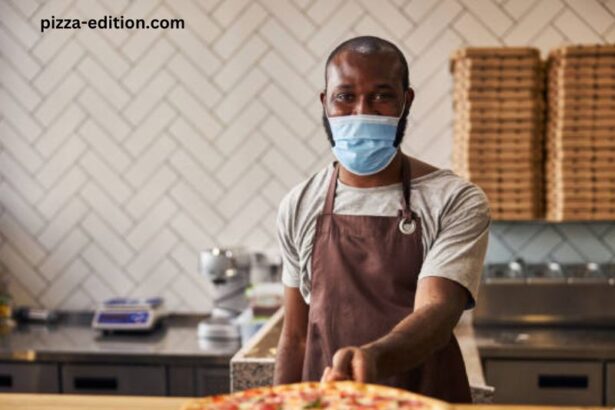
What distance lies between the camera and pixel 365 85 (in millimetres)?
1806

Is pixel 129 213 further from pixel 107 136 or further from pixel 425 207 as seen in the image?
pixel 425 207

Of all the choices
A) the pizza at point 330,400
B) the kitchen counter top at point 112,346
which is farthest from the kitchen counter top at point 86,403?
the kitchen counter top at point 112,346

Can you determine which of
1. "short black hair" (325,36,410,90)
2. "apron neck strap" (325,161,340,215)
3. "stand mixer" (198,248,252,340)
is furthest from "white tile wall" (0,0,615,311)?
"short black hair" (325,36,410,90)

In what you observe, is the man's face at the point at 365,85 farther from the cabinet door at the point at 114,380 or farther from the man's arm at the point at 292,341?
the cabinet door at the point at 114,380

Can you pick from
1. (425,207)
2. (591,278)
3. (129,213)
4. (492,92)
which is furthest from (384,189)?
(129,213)

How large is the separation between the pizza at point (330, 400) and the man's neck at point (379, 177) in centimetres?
60

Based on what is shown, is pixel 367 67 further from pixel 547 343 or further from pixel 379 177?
pixel 547 343

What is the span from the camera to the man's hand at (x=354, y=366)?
4.91 ft

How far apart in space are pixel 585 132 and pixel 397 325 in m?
2.03

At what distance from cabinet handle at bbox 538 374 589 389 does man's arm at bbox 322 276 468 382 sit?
5.21 feet

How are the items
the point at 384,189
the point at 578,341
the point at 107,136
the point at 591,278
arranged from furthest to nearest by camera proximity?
the point at 107,136, the point at 591,278, the point at 578,341, the point at 384,189

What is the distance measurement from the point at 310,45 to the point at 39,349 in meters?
1.88

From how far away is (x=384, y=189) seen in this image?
1.95m

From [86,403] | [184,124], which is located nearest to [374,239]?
[86,403]
